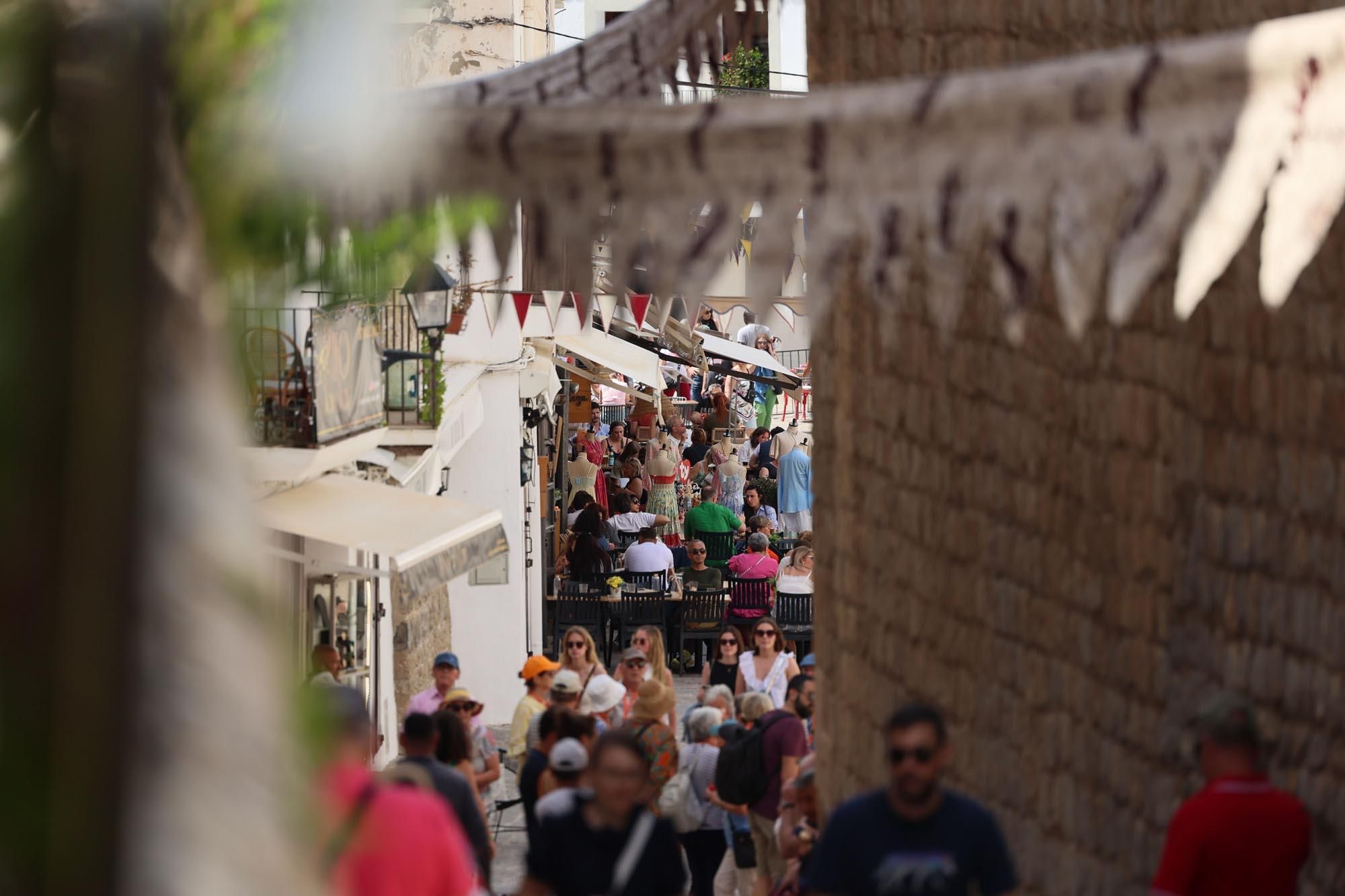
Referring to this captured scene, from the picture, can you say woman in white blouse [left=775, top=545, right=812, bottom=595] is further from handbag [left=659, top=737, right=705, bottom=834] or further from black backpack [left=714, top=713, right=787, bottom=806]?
black backpack [left=714, top=713, right=787, bottom=806]

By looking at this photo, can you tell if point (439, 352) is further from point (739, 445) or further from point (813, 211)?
point (739, 445)

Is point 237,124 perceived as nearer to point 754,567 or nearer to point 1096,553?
point 1096,553

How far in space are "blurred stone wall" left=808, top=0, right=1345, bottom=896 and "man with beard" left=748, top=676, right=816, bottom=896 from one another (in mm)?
1999

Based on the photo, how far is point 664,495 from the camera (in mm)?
20672

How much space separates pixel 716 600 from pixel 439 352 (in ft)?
13.3

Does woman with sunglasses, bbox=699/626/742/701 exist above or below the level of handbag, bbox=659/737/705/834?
above

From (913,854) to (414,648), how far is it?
37.1ft

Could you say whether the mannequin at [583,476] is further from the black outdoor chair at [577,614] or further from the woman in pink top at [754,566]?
the woman in pink top at [754,566]

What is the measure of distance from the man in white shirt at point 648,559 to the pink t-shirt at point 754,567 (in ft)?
3.15

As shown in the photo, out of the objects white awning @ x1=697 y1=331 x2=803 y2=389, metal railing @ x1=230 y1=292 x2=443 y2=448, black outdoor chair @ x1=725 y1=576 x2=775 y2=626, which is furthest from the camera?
white awning @ x1=697 y1=331 x2=803 y2=389

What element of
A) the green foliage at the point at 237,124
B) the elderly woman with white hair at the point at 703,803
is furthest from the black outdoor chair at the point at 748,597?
the green foliage at the point at 237,124

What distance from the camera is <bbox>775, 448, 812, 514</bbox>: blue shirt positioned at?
19406mm

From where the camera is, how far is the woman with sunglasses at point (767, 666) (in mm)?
9883

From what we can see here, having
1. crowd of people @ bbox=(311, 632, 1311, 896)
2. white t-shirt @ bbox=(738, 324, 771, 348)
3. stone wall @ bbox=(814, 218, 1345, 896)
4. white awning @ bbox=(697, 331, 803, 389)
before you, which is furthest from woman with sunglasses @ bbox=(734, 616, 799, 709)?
white t-shirt @ bbox=(738, 324, 771, 348)
